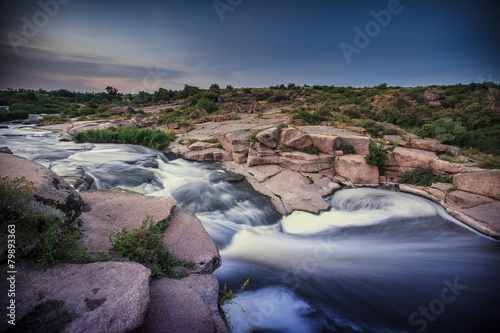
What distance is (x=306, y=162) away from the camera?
10117 mm

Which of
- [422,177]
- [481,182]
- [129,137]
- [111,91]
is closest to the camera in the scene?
[481,182]

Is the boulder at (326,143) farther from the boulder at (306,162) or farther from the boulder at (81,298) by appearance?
the boulder at (81,298)

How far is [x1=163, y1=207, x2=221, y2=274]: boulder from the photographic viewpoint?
12.6 ft

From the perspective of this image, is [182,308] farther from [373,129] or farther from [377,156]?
[373,129]

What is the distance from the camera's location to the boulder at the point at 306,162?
10.1 metres

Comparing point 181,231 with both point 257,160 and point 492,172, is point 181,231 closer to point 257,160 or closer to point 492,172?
point 257,160

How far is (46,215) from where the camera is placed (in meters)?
2.98

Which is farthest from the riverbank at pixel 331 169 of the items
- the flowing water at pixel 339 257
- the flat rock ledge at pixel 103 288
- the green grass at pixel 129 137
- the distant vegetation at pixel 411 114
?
the flat rock ledge at pixel 103 288

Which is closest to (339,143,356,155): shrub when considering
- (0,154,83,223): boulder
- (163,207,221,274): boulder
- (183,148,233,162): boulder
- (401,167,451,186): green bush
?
(401,167,451,186): green bush

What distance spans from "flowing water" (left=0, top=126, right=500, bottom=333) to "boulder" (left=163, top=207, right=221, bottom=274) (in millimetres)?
977

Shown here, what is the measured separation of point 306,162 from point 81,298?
9207mm

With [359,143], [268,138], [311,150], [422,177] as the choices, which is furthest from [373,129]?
[268,138]

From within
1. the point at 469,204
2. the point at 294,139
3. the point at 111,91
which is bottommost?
the point at 469,204

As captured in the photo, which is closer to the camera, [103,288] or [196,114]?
[103,288]
